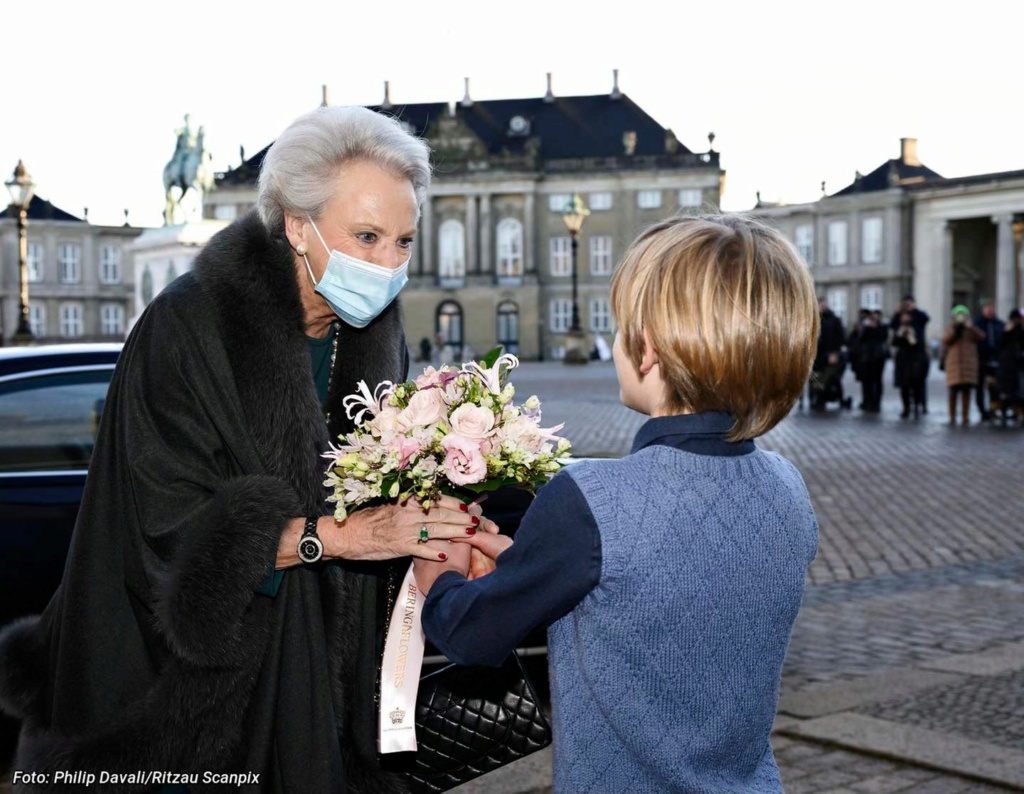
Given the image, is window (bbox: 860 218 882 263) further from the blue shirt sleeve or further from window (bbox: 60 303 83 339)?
the blue shirt sleeve

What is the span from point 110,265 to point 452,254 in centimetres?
2383

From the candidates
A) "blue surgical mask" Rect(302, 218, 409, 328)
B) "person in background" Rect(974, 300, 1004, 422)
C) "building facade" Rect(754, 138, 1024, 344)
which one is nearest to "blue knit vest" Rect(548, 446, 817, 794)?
"blue surgical mask" Rect(302, 218, 409, 328)

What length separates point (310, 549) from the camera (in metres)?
2.42

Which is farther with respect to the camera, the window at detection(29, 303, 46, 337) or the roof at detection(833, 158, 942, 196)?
the window at detection(29, 303, 46, 337)

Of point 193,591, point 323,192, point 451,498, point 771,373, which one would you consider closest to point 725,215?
point 771,373

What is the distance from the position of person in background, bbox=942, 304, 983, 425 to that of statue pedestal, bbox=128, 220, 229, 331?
13.8 metres

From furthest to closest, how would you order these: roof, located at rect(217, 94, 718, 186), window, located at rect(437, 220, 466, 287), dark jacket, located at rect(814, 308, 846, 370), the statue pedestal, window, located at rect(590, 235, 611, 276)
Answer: roof, located at rect(217, 94, 718, 186) < window, located at rect(437, 220, 466, 287) < window, located at rect(590, 235, 611, 276) < the statue pedestal < dark jacket, located at rect(814, 308, 846, 370)

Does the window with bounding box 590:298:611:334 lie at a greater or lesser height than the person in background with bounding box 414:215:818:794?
greater

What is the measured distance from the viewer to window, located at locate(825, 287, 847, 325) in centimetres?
7488

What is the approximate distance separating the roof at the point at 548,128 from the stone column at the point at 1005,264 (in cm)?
1866

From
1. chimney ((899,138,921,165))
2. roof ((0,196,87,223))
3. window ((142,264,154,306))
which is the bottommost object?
window ((142,264,154,306))

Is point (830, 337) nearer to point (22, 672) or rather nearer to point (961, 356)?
point (961, 356)

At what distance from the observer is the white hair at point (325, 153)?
2600 millimetres

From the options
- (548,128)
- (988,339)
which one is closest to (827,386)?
(988,339)
